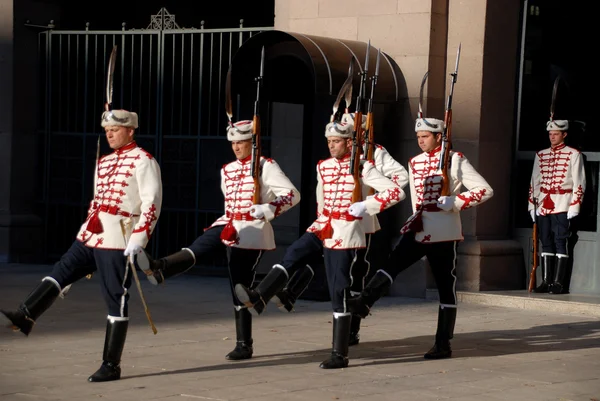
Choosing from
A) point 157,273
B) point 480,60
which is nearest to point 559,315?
point 480,60

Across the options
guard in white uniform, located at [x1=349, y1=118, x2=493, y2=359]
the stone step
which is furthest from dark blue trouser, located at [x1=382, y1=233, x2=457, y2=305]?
the stone step

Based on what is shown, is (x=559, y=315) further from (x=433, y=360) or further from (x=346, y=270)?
(x=346, y=270)

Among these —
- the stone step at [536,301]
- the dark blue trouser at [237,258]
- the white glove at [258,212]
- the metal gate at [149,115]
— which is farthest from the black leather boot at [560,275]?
the white glove at [258,212]

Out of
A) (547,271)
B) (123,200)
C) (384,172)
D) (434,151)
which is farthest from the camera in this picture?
(547,271)

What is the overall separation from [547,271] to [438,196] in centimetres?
447

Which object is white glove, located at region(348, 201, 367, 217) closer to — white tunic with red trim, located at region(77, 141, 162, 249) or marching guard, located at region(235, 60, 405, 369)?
marching guard, located at region(235, 60, 405, 369)

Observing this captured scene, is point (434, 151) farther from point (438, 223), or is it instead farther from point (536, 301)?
point (536, 301)

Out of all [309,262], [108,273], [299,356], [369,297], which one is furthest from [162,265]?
[369,297]

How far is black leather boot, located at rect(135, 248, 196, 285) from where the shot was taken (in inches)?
324

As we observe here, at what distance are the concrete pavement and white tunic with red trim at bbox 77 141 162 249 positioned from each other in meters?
0.96

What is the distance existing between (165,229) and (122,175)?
7789 millimetres

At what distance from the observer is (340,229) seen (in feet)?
30.0

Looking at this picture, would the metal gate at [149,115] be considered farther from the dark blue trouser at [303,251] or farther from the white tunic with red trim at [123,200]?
the white tunic with red trim at [123,200]

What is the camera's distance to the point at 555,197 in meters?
13.9
